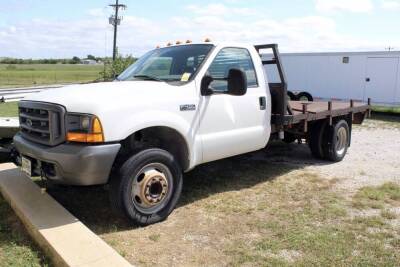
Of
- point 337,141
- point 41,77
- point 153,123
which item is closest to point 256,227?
point 153,123

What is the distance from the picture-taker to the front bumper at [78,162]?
13.4 ft

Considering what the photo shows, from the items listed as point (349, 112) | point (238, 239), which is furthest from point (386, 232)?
point (349, 112)

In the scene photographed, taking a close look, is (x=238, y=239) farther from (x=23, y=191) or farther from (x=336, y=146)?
(x=336, y=146)

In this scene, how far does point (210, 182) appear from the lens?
6.47 m

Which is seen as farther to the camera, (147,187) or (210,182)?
(210,182)

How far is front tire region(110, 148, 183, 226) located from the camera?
438 cm

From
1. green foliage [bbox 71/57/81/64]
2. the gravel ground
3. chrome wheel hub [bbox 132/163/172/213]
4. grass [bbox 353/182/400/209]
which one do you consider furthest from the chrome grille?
green foliage [bbox 71/57/81/64]

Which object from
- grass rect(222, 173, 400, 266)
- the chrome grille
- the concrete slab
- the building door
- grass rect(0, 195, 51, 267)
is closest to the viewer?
the concrete slab

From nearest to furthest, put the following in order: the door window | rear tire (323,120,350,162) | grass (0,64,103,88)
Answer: the door window < rear tire (323,120,350,162) < grass (0,64,103,88)

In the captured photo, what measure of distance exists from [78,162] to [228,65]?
243 cm

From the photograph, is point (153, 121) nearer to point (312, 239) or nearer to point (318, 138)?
point (312, 239)

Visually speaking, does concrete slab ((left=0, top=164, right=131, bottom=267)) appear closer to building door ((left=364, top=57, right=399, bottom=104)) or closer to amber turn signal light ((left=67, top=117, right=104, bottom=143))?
amber turn signal light ((left=67, top=117, right=104, bottom=143))

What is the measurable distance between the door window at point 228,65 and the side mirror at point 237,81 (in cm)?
31

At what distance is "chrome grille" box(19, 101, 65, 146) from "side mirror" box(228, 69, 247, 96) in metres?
1.89
